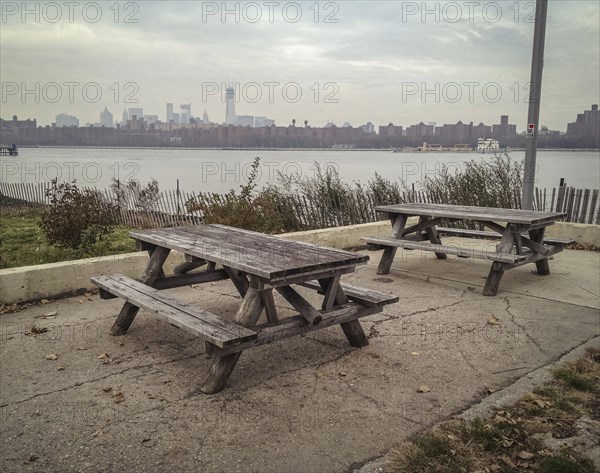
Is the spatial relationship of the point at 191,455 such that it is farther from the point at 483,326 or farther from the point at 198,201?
the point at 198,201

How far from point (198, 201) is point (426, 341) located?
749 centimetres

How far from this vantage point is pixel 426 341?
4.64 metres

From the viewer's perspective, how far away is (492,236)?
750 cm

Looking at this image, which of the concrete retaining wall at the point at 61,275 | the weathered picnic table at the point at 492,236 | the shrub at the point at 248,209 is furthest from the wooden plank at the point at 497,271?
the shrub at the point at 248,209

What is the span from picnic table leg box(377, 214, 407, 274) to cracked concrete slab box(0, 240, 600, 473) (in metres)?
1.22

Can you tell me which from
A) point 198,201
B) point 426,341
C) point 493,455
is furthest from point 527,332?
point 198,201

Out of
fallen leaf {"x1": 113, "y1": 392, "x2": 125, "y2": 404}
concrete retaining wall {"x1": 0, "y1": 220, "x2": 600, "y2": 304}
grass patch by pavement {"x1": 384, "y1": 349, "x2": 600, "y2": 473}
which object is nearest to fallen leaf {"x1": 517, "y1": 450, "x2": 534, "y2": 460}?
grass patch by pavement {"x1": 384, "y1": 349, "x2": 600, "y2": 473}

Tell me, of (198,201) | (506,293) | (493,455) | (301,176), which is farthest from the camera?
(301,176)

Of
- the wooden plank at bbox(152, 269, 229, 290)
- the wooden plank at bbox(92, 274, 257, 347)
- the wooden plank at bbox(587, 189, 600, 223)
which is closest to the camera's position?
the wooden plank at bbox(92, 274, 257, 347)

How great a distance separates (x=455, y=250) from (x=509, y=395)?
3.19 meters

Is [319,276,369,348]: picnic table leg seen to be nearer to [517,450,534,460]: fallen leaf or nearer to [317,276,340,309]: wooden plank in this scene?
[317,276,340,309]: wooden plank

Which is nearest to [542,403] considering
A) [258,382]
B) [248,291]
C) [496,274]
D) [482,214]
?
[258,382]

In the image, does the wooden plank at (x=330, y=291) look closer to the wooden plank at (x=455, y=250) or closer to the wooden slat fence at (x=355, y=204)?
the wooden plank at (x=455, y=250)

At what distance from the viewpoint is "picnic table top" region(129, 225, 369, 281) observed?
12.1ft
